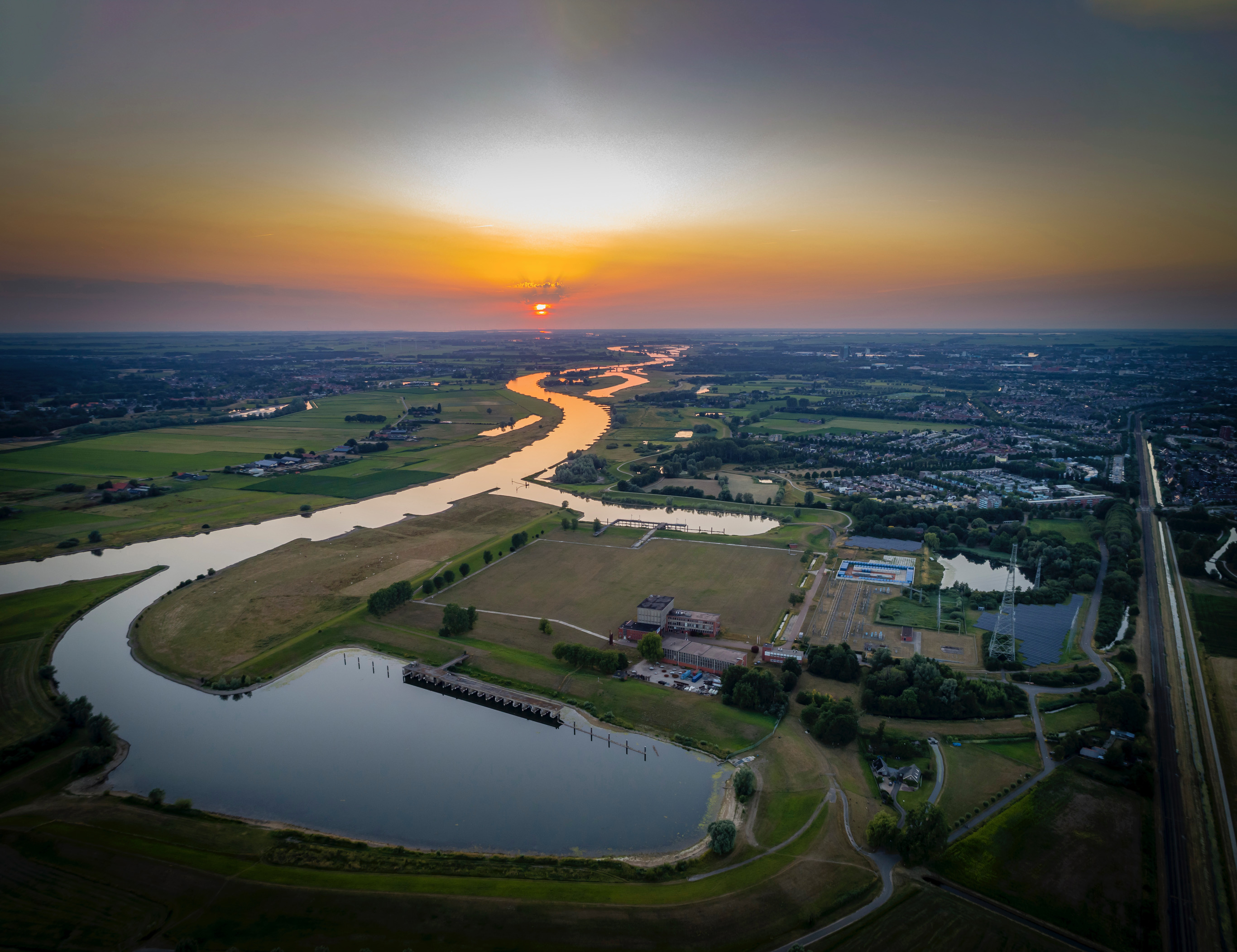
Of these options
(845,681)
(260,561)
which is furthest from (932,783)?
(260,561)

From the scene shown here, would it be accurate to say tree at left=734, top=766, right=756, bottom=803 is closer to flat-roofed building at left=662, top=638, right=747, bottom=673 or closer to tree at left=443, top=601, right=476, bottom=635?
flat-roofed building at left=662, top=638, right=747, bottom=673

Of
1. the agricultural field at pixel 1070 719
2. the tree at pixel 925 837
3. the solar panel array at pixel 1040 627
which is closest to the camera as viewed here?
the tree at pixel 925 837

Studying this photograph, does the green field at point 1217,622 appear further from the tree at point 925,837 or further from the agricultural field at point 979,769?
the tree at point 925,837

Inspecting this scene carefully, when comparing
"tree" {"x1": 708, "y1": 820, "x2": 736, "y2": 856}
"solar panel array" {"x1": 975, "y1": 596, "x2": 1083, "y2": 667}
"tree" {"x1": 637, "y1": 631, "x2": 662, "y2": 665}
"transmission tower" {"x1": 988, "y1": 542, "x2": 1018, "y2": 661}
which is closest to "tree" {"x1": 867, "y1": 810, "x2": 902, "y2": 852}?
"tree" {"x1": 708, "y1": 820, "x2": 736, "y2": 856}

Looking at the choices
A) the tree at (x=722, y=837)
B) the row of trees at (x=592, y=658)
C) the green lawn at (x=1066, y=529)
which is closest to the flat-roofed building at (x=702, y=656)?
the row of trees at (x=592, y=658)

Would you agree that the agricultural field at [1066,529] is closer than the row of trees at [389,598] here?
No

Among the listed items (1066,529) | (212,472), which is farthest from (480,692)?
(212,472)

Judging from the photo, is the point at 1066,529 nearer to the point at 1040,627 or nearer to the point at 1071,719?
the point at 1040,627
